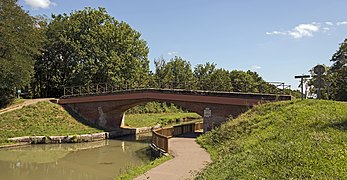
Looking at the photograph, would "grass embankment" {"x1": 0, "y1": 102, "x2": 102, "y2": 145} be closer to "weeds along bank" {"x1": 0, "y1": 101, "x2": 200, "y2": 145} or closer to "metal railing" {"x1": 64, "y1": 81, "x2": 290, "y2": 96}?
"weeds along bank" {"x1": 0, "y1": 101, "x2": 200, "y2": 145}

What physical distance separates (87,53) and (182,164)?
29663 millimetres

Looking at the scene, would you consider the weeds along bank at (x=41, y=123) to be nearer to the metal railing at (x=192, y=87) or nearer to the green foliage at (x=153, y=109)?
the metal railing at (x=192, y=87)

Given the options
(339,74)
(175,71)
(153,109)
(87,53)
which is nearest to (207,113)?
(339,74)

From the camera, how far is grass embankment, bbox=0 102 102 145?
27000 mm

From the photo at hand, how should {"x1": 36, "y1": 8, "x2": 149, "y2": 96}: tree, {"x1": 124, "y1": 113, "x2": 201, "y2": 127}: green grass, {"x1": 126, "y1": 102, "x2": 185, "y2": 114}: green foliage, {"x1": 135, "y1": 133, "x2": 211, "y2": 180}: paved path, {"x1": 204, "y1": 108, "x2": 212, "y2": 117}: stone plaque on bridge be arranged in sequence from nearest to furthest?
{"x1": 135, "y1": 133, "x2": 211, "y2": 180}: paved path, {"x1": 204, "y1": 108, "x2": 212, "y2": 117}: stone plaque on bridge, {"x1": 124, "y1": 113, "x2": 201, "y2": 127}: green grass, {"x1": 36, "y1": 8, "x2": 149, "y2": 96}: tree, {"x1": 126, "y1": 102, "x2": 185, "y2": 114}: green foliage

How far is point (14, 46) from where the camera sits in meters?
29.4

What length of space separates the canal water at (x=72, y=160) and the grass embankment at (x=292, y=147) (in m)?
5.39

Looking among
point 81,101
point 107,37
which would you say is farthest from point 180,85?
point 107,37

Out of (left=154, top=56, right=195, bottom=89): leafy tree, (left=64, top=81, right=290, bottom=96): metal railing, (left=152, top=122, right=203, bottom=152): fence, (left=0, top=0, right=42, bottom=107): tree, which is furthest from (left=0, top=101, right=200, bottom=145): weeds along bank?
(left=154, top=56, right=195, bottom=89): leafy tree

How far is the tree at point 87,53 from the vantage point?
4003 centimetres

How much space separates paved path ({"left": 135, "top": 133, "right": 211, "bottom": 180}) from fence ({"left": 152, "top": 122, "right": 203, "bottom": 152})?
559 mm

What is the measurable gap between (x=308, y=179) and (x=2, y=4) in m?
29.3

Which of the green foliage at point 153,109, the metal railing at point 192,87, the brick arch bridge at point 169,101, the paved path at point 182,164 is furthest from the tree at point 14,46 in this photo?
→ the paved path at point 182,164

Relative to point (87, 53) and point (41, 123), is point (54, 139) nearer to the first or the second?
point (41, 123)
